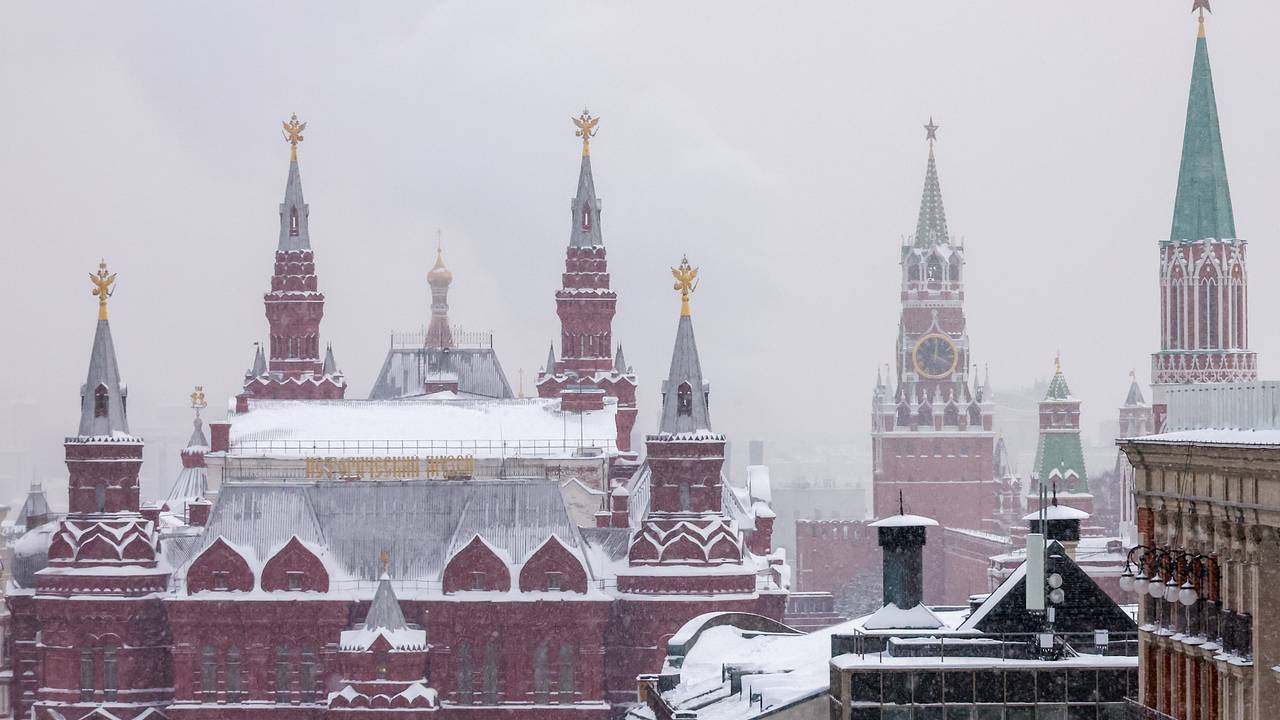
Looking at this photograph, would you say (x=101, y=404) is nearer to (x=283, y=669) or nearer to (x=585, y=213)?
(x=283, y=669)

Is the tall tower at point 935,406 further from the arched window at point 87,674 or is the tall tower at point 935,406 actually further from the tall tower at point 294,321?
the arched window at point 87,674

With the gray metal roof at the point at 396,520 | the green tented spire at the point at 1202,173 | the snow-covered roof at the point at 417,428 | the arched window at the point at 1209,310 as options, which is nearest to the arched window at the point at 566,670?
the gray metal roof at the point at 396,520

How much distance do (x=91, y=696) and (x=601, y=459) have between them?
2398 centimetres

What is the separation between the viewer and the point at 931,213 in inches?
7426

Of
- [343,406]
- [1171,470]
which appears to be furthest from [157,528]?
[1171,470]

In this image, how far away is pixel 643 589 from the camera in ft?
321

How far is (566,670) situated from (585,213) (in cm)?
3015

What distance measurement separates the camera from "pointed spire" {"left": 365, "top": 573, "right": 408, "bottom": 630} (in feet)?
309

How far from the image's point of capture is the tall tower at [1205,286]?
12212cm

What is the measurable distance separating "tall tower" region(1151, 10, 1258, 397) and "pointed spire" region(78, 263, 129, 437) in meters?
46.7

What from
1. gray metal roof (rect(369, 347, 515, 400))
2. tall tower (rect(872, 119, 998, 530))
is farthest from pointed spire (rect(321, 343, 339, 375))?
tall tower (rect(872, 119, 998, 530))

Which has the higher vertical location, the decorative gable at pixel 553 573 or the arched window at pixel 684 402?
the arched window at pixel 684 402

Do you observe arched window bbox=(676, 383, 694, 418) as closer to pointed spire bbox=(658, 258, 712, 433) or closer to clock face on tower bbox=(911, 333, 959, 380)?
pointed spire bbox=(658, 258, 712, 433)

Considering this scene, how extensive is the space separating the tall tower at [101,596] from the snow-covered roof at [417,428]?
11684 mm
